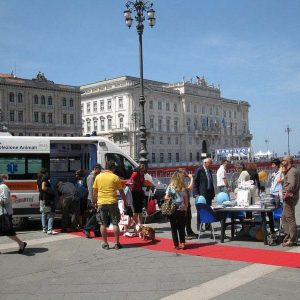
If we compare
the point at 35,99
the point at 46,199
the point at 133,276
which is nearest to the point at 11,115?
the point at 35,99

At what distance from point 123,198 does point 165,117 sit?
109m

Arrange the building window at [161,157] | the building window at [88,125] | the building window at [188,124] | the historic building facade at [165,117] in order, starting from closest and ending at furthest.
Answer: the historic building facade at [165,117] → the building window at [161,157] → the building window at [88,125] → the building window at [188,124]

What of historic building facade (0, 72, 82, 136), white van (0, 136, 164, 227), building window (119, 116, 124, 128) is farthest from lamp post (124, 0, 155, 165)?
building window (119, 116, 124, 128)

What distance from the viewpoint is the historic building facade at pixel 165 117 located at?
10625cm

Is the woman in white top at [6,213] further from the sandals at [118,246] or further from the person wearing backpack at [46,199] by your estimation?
the person wearing backpack at [46,199]

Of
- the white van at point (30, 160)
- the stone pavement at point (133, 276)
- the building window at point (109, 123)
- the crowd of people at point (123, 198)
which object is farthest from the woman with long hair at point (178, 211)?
the building window at point (109, 123)

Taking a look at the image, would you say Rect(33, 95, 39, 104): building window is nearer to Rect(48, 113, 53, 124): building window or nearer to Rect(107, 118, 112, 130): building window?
Rect(48, 113, 53, 124): building window

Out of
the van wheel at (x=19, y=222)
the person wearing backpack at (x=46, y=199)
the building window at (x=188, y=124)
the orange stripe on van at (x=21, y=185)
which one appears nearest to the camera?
the person wearing backpack at (x=46, y=199)

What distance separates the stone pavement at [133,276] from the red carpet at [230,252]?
27cm

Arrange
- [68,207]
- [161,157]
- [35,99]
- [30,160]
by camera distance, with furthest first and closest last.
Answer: [161,157], [35,99], [30,160], [68,207]

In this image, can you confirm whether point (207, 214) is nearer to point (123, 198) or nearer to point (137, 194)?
point (123, 198)

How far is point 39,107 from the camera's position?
96.4 meters

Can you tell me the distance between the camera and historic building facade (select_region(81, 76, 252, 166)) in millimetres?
106250

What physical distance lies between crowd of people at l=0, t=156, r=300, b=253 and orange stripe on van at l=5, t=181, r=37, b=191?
68cm
